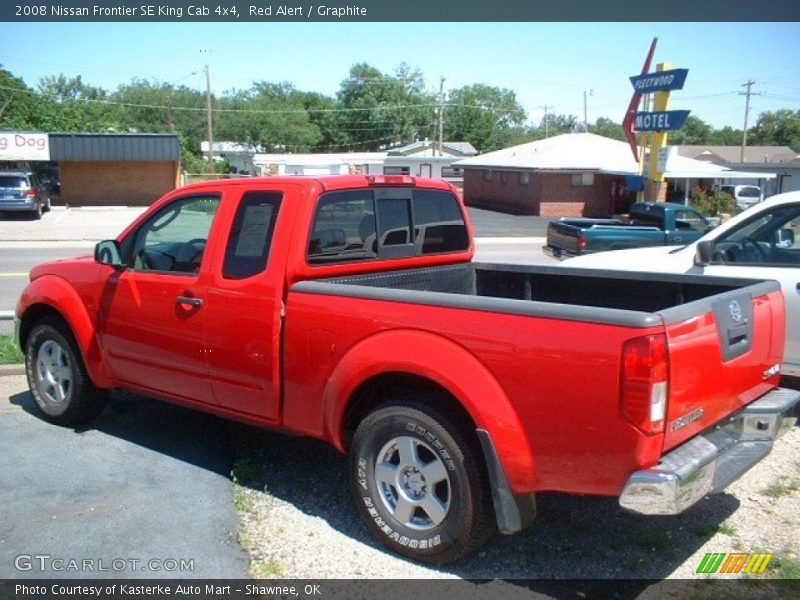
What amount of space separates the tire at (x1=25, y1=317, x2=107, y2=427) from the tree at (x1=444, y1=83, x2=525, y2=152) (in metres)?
98.7

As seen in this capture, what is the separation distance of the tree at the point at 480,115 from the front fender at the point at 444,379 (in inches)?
3950

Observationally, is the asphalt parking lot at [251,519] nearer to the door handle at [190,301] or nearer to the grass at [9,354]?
the door handle at [190,301]

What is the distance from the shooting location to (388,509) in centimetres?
393

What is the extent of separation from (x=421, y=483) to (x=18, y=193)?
3178cm

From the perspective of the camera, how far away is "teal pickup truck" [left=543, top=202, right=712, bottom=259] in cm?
1734

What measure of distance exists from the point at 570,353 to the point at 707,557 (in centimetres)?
158

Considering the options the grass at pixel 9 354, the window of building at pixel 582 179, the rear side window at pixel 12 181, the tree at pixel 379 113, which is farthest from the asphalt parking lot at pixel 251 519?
the tree at pixel 379 113

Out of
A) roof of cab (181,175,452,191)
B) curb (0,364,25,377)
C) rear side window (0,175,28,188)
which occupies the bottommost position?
curb (0,364,25,377)

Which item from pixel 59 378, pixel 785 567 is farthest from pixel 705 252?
pixel 59 378

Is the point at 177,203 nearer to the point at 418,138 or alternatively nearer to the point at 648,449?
the point at 648,449

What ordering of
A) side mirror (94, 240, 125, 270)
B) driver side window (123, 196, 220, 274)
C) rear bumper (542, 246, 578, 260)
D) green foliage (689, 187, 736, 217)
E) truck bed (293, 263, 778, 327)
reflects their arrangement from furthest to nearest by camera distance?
green foliage (689, 187, 736, 217)
rear bumper (542, 246, 578, 260)
side mirror (94, 240, 125, 270)
driver side window (123, 196, 220, 274)
truck bed (293, 263, 778, 327)

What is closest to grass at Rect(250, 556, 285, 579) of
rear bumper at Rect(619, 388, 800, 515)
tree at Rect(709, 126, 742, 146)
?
rear bumper at Rect(619, 388, 800, 515)

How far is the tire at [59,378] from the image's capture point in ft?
18.6

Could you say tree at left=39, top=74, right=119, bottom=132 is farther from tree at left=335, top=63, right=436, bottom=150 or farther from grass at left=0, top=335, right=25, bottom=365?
grass at left=0, top=335, right=25, bottom=365
